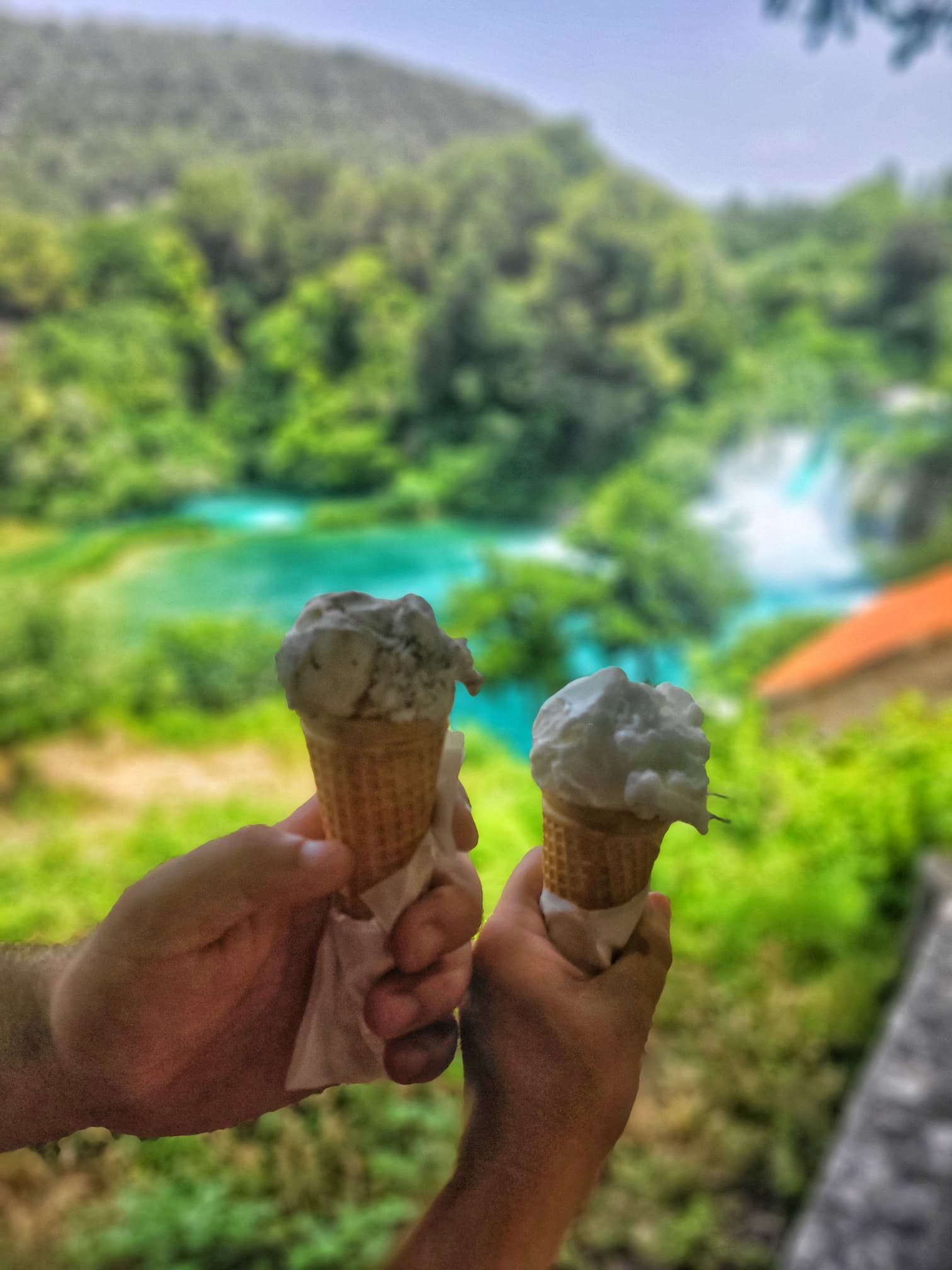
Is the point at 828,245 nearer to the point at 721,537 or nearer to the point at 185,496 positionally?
the point at 721,537

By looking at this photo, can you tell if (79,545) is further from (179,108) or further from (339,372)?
(179,108)

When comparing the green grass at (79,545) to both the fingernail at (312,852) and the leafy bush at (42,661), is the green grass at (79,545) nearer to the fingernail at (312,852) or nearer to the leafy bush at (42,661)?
the leafy bush at (42,661)

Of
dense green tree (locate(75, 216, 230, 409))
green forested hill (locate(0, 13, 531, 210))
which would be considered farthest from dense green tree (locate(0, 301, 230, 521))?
green forested hill (locate(0, 13, 531, 210))

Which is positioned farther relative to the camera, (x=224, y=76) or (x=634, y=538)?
(x=224, y=76)

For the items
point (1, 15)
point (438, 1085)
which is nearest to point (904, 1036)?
point (438, 1085)

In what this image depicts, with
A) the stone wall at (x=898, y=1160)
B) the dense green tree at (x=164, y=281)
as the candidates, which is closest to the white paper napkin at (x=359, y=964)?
→ the stone wall at (x=898, y=1160)
